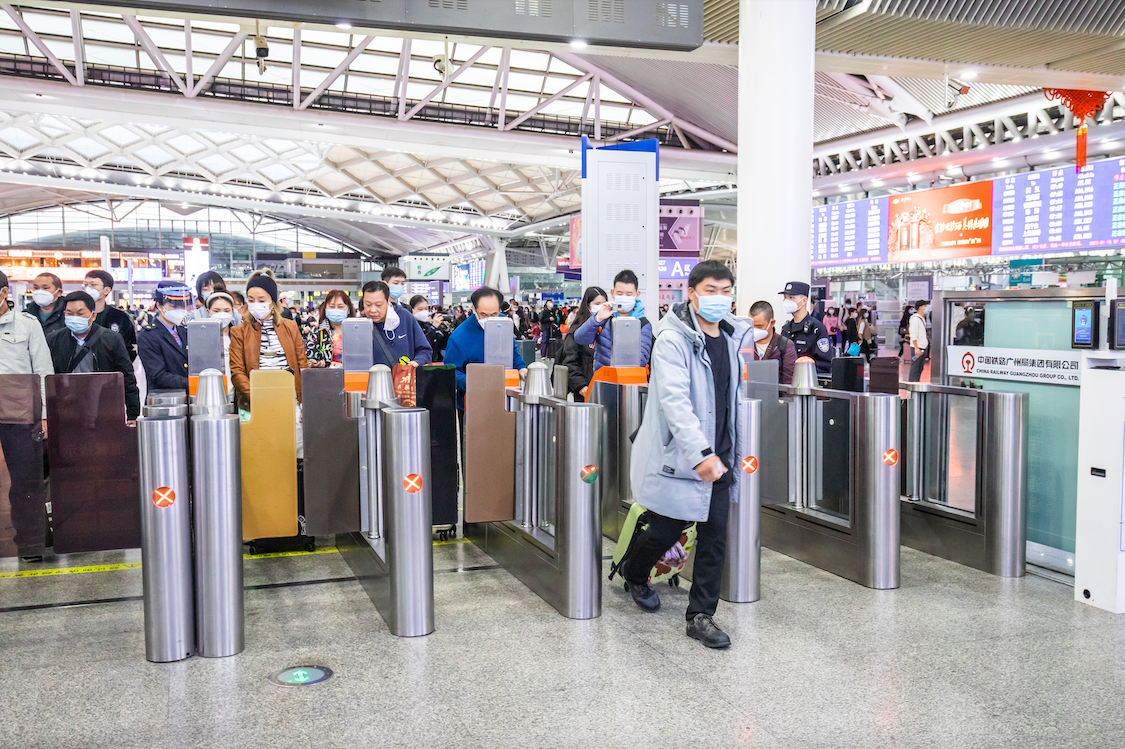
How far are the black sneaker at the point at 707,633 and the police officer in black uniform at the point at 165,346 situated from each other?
11.4ft

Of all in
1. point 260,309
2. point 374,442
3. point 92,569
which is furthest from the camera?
point 260,309

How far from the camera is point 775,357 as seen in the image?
21.0ft

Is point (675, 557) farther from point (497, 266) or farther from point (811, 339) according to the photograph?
point (497, 266)

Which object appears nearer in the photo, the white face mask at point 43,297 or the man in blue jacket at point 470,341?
the man in blue jacket at point 470,341

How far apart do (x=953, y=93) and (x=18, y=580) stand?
15501mm

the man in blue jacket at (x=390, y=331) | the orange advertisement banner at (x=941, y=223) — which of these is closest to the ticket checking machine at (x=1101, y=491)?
the man in blue jacket at (x=390, y=331)

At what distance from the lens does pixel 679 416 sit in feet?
11.4

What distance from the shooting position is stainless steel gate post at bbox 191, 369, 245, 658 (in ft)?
11.7

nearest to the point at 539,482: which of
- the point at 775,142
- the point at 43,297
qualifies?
the point at 43,297

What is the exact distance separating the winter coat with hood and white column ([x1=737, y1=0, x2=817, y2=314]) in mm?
4634

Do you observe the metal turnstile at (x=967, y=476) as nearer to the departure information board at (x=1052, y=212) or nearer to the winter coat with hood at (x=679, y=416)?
the winter coat with hood at (x=679, y=416)

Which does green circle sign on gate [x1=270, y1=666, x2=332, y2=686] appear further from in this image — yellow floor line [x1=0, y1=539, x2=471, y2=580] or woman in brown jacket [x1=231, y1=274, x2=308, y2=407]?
woman in brown jacket [x1=231, y1=274, x2=308, y2=407]

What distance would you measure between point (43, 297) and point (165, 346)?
59.3 inches

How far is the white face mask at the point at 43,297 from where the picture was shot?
6.11 m
